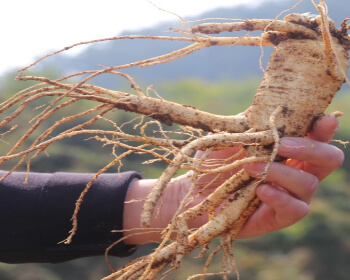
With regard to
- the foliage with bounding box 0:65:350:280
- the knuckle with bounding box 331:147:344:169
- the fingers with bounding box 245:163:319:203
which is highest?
the knuckle with bounding box 331:147:344:169

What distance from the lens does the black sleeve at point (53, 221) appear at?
1433 millimetres

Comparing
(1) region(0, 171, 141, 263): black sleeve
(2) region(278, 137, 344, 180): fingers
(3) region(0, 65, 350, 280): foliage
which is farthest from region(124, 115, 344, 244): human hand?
(3) region(0, 65, 350, 280): foliage

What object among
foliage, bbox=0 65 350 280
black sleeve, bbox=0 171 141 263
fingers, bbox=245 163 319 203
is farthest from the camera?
foliage, bbox=0 65 350 280

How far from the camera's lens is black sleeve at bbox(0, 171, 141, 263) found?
1433mm

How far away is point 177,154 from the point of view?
111cm

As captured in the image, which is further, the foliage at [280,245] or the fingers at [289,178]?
the foliage at [280,245]

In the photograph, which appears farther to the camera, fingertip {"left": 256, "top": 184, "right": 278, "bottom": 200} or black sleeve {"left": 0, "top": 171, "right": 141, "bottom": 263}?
black sleeve {"left": 0, "top": 171, "right": 141, "bottom": 263}

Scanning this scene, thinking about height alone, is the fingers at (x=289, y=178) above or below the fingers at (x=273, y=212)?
above

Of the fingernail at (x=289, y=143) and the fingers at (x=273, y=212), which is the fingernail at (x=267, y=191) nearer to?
the fingers at (x=273, y=212)

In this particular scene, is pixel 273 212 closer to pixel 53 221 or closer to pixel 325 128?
pixel 325 128

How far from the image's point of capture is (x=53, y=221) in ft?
4.73

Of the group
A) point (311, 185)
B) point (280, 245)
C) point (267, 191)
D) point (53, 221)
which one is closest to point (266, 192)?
point (267, 191)

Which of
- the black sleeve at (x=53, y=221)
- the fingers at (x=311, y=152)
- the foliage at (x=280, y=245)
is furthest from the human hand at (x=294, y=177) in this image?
the foliage at (x=280, y=245)

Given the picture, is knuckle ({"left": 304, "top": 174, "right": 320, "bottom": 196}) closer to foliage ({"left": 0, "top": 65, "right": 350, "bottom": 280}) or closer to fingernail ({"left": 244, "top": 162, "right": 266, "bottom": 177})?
fingernail ({"left": 244, "top": 162, "right": 266, "bottom": 177})
